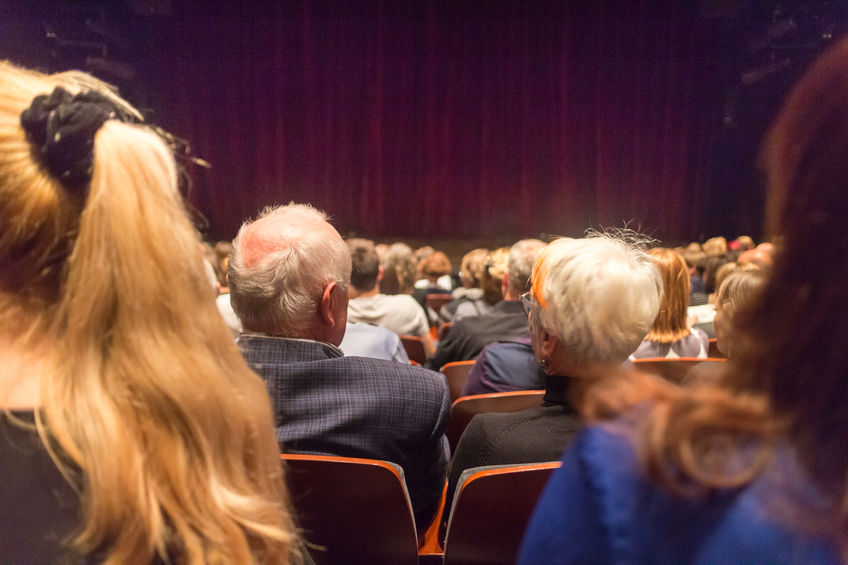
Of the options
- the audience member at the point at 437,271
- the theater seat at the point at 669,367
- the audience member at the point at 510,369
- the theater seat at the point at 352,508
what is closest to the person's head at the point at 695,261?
the audience member at the point at 437,271

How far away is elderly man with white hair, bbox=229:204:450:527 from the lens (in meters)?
1.49

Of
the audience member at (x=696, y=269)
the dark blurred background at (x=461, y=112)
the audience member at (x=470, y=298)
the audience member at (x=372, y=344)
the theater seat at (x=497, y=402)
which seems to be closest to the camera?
the theater seat at (x=497, y=402)

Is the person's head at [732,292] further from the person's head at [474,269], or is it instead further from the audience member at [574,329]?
the person's head at [474,269]

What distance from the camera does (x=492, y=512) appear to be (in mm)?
1365

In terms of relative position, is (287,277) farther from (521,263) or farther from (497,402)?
(521,263)

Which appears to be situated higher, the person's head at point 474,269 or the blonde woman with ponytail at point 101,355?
the blonde woman with ponytail at point 101,355

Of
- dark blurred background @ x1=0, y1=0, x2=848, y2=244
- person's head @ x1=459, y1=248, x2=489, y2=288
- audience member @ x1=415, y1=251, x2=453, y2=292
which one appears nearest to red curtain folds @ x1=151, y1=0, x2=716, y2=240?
dark blurred background @ x1=0, y1=0, x2=848, y2=244

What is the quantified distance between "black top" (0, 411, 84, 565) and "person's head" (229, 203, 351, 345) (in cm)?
102

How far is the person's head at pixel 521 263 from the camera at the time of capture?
3025 mm

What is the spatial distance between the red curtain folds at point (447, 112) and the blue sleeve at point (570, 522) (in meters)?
11.0

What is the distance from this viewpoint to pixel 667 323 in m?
2.80

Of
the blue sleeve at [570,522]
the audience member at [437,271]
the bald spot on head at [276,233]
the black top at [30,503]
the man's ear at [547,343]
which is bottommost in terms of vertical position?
the audience member at [437,271]

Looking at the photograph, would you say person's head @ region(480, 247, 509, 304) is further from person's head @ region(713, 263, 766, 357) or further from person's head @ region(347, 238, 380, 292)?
person's head @ region(713, 263, 766, 357)

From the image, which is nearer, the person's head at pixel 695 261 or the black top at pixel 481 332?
the black top at pixel 481 332
